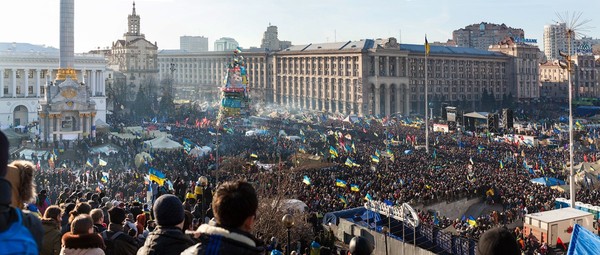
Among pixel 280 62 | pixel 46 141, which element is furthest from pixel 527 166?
pixel 280 62

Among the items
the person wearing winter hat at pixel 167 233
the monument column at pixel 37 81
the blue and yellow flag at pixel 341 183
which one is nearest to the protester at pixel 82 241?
the person wearing winter hat at pixel 167 233

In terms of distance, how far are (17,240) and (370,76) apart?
300ft

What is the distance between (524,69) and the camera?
11375cm

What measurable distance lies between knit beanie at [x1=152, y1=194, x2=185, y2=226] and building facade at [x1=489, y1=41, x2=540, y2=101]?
11647 centimetres

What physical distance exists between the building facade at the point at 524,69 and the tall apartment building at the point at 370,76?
136 cm

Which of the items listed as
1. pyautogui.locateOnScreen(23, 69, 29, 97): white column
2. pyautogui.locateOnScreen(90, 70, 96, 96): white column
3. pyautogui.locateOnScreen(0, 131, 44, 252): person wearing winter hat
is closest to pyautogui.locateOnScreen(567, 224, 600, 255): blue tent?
pyautogui.locateOnScreen(0, 131, 44, 252): person wearing winter hat

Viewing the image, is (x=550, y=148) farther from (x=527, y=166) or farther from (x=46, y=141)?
(x=46, y=141)

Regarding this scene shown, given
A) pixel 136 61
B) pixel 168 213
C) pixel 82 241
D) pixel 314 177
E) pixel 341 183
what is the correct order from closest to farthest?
pixel 168 213
pixel 82 241
pixel 341 183
pixel 314 177
pixel 136 61

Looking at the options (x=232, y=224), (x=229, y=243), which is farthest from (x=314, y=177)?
(x=229, y=243)

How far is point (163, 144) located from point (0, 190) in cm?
3755

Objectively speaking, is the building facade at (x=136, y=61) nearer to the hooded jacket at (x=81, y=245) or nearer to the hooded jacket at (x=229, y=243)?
the hooded jacket at (x=81, y=245)

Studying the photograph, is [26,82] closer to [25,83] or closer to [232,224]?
[25,83]

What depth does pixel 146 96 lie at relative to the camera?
295ft

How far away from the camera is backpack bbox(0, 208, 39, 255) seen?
103 inches
